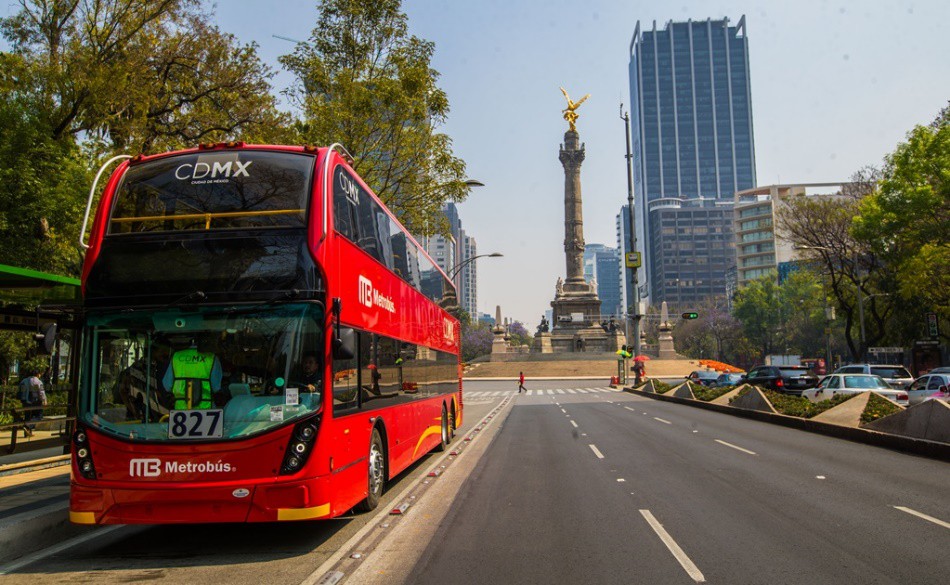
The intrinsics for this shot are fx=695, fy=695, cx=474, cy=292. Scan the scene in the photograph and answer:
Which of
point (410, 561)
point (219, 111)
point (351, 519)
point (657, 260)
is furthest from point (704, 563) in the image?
point (657, 260)

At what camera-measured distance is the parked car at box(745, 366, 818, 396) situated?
30391mm

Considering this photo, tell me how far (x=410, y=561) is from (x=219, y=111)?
1670 centimetres

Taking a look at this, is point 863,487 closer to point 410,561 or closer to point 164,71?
point 410,561

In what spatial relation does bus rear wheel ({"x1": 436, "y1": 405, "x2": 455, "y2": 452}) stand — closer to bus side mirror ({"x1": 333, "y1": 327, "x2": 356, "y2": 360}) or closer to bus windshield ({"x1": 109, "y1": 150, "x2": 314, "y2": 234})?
bus side mirror ({"x1": 333, "y1": 327, "x2": 356, "y2": 360})

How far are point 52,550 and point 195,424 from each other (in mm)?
2280

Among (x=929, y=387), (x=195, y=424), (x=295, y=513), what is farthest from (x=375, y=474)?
(x=929, y=387)

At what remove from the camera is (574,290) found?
89.6 metres

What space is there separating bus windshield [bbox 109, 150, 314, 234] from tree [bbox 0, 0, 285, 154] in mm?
10371

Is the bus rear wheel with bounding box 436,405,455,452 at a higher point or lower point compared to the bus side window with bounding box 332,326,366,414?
lower

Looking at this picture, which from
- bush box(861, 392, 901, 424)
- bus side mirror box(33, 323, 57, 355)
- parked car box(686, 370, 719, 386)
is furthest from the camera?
parked car box(686, 370, 719, 386)

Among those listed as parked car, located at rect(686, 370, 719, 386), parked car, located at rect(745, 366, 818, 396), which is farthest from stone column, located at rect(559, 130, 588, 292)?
parked car, located at rect(745, 366, 818, 396)

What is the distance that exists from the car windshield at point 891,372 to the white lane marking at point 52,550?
3034 cm

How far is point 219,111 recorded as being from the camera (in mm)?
19641

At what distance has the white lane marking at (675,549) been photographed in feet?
18.7
